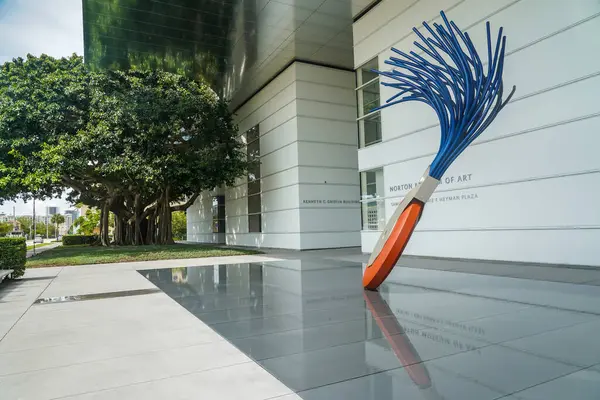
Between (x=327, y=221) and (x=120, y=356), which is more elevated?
(x=327, y=221)

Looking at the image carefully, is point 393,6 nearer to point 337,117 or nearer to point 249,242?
point 337,117

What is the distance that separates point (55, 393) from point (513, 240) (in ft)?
32.3

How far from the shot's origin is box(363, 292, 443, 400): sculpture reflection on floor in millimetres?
2980

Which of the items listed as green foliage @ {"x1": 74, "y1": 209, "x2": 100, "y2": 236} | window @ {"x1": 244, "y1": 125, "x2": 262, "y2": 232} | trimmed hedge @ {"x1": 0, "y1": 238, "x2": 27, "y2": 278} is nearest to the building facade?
window @ {"x1": 244, "y1": 125, "x2": 262, "y2": 232}

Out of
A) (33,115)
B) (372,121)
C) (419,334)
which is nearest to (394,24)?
(372,121)

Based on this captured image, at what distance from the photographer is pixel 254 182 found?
2398 cm

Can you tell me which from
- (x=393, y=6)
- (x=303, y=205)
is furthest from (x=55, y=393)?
(x=303, y=205)

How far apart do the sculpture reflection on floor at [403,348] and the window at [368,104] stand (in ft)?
32.0

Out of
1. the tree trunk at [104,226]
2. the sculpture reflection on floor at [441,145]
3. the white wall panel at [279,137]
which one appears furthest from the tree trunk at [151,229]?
the sculpture reflection on floor at [441,145]

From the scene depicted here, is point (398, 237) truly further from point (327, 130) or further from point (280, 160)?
point (280, 160)

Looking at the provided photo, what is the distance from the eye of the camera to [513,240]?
1006 cm

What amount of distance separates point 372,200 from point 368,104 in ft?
11.9

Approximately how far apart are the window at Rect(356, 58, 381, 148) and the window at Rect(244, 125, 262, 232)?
8.49 meters

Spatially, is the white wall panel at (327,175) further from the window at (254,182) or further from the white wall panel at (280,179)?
the window at (254,182)
